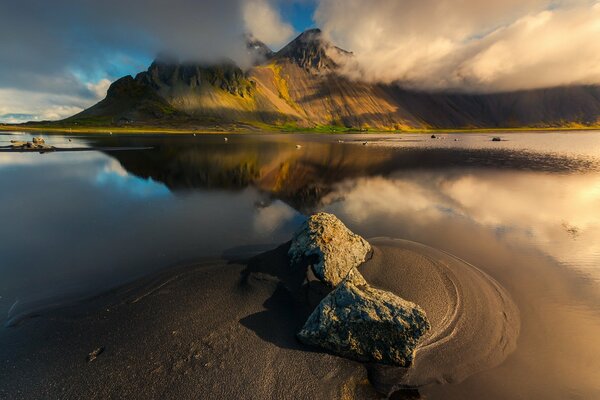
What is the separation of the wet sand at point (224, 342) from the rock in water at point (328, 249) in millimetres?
1158

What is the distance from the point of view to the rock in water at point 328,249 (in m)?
14.7

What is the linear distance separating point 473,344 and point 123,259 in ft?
61.4

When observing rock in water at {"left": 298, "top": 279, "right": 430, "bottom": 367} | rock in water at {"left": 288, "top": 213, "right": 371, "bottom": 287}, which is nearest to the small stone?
rock in water at {"left": 298, "top": 279, "right": 430, "bottom": 367}

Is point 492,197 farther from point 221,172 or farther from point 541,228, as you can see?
point 221,172

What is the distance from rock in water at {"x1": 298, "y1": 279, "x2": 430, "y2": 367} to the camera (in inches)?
386

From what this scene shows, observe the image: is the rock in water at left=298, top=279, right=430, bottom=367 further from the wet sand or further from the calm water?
the calm water

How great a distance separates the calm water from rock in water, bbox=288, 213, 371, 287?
12.7ft

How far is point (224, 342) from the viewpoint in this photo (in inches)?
412

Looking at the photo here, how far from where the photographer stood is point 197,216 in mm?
24469

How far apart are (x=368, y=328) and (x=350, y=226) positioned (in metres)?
13.4

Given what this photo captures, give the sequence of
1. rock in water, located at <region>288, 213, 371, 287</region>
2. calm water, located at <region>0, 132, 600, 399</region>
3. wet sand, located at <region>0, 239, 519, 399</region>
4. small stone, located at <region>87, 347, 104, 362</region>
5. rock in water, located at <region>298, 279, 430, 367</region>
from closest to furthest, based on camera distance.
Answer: wet sand, located at <region>0, 239, 519, 399</region> < small stone, located at <region>87, 347, 104, 362</region> < rock in water, located at <region>298, 279, 430, 367</region> < calm water, located at <region>0, 132, 600, 399</region> < rock in water, located at <region>288, 213, 371, 287</region>

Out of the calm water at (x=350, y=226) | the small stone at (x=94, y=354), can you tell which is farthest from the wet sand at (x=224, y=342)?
the calm water at (x=350, y=226)

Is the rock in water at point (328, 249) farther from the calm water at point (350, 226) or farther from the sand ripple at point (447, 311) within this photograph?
the calm water at point (350, 226)

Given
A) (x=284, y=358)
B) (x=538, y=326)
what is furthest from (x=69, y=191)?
(x=538, y=326)
